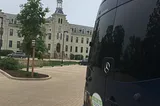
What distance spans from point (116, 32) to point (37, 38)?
18.1m

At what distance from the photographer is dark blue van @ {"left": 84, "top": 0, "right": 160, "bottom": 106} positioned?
7.36ft

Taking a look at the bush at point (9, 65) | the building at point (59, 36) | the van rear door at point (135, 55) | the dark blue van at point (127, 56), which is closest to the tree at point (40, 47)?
the bush at point (9, 65)

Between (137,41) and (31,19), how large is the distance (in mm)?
18281

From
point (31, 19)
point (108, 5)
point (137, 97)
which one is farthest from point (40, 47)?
point (137, 97)

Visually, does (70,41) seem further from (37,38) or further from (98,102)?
(98,102)

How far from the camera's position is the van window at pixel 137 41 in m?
2.26

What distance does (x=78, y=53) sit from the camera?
90812mm

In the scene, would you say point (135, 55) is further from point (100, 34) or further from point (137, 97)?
point (100, 34)

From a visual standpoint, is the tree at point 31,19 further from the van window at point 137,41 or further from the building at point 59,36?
the building at point 59,36

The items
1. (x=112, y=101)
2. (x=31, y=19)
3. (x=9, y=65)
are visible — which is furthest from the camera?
(x=9, y=65)

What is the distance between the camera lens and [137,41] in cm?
245

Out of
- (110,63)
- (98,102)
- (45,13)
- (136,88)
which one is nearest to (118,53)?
(110,63)

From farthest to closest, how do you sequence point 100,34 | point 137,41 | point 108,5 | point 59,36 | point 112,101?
point 59,36, point 100,34, point 108,5, point 112,101, point 137,41

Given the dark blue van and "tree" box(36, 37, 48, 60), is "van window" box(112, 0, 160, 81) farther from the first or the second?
"tree" box(36, 37, 48, 60)
